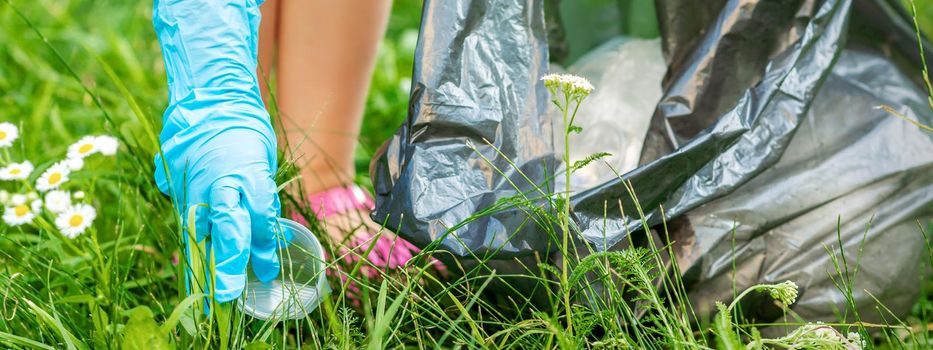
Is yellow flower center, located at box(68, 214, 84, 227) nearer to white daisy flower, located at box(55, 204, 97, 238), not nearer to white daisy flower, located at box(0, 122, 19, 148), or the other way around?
white daisy flower, located at box(55, 204, 97, 238)

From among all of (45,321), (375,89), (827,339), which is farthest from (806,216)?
(375,89)

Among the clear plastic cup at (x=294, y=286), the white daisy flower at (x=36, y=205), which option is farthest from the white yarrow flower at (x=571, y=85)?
the white daisy flower at (x=36, y=205)

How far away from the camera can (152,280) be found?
3.66 feet

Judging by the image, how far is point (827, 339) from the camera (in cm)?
83

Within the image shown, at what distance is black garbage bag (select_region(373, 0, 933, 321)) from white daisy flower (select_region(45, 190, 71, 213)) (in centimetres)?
41

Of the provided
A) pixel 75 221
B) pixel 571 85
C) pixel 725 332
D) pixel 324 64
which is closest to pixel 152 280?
pixel 75 221

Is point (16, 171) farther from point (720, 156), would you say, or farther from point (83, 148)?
point (720, 156)

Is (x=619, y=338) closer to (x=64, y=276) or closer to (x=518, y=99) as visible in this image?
(x=518, y=99)

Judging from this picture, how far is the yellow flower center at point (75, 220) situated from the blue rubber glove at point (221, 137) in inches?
7.1

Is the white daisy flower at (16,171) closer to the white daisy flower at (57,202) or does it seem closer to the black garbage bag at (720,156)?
the white daisy flower at (57,202)

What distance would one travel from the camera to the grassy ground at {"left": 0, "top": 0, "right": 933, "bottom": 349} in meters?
0.86

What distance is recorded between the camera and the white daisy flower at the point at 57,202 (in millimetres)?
1148

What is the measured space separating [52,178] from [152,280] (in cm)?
22

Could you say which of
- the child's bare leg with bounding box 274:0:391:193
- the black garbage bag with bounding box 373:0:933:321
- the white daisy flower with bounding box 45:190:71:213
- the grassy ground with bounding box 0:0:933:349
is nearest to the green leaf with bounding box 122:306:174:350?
the grassy ground with bounding box 0:0:933:349
